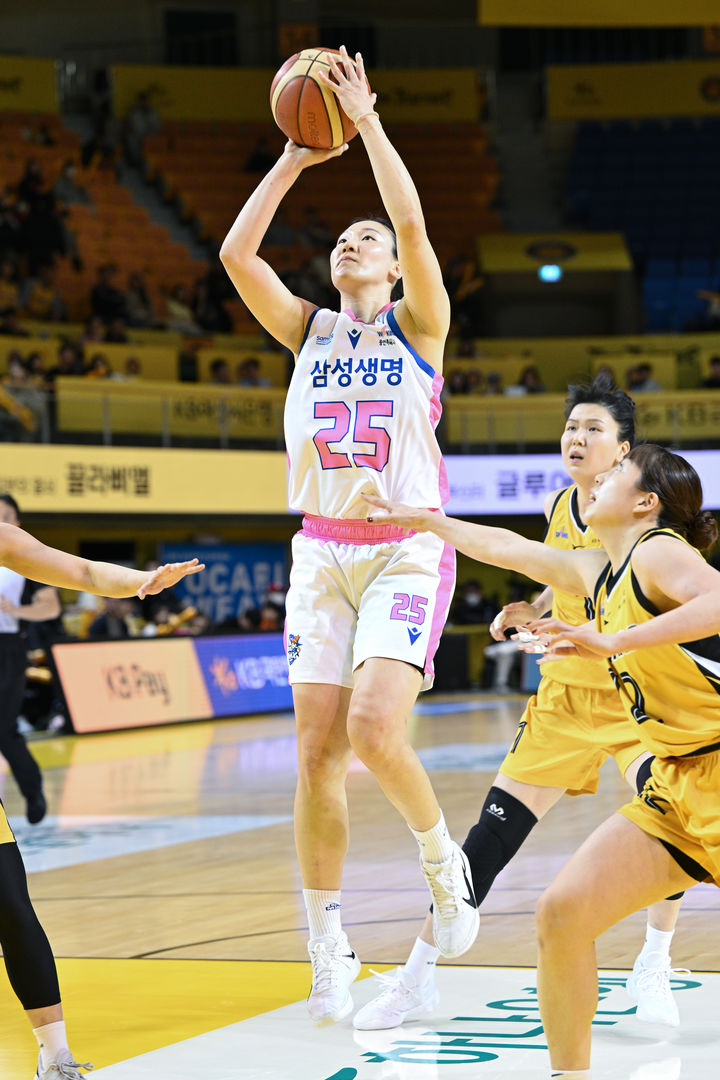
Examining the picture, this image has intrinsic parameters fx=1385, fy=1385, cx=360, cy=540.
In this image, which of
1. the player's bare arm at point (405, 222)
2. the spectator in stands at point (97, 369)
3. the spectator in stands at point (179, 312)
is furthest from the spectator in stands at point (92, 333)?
the player's bare arm at point (405, 222)

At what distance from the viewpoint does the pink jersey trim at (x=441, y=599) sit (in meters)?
4.33

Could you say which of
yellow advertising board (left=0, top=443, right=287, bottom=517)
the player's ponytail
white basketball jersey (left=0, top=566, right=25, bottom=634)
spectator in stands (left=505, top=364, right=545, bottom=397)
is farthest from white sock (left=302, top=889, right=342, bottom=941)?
spectator in stands (left=505, top=364, right=545, bottom=397)

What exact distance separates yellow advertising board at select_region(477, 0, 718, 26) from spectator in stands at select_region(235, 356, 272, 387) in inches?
245

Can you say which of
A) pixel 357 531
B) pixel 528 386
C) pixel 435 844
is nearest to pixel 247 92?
pixel 528 386

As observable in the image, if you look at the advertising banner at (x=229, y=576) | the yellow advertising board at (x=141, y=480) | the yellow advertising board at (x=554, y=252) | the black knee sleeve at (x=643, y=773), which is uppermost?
the yellow advertising board at (x=554, y=252)

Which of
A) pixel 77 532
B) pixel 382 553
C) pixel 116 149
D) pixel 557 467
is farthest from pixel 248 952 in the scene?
pixel 116 149

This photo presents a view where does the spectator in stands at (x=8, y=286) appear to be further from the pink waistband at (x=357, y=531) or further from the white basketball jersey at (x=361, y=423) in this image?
the pink waistband at (x=357, y=531)

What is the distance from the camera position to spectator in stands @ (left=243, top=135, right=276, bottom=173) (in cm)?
2559

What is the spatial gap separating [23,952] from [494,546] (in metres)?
1.60

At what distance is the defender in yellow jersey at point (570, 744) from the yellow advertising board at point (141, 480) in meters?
13.0

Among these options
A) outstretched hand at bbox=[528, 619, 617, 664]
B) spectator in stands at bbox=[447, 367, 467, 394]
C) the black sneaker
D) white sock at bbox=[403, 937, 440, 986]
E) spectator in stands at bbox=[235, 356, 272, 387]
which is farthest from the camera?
spectator in stands at bbox=[447, 367, 467, 394]

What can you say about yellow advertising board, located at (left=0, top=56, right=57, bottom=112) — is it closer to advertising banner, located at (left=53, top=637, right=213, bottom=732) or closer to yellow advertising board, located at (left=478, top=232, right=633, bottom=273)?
yellow advertising board, located at (left=478, top=232, right=633, bottom=273)

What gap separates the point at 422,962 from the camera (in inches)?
171

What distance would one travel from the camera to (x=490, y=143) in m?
27.6
